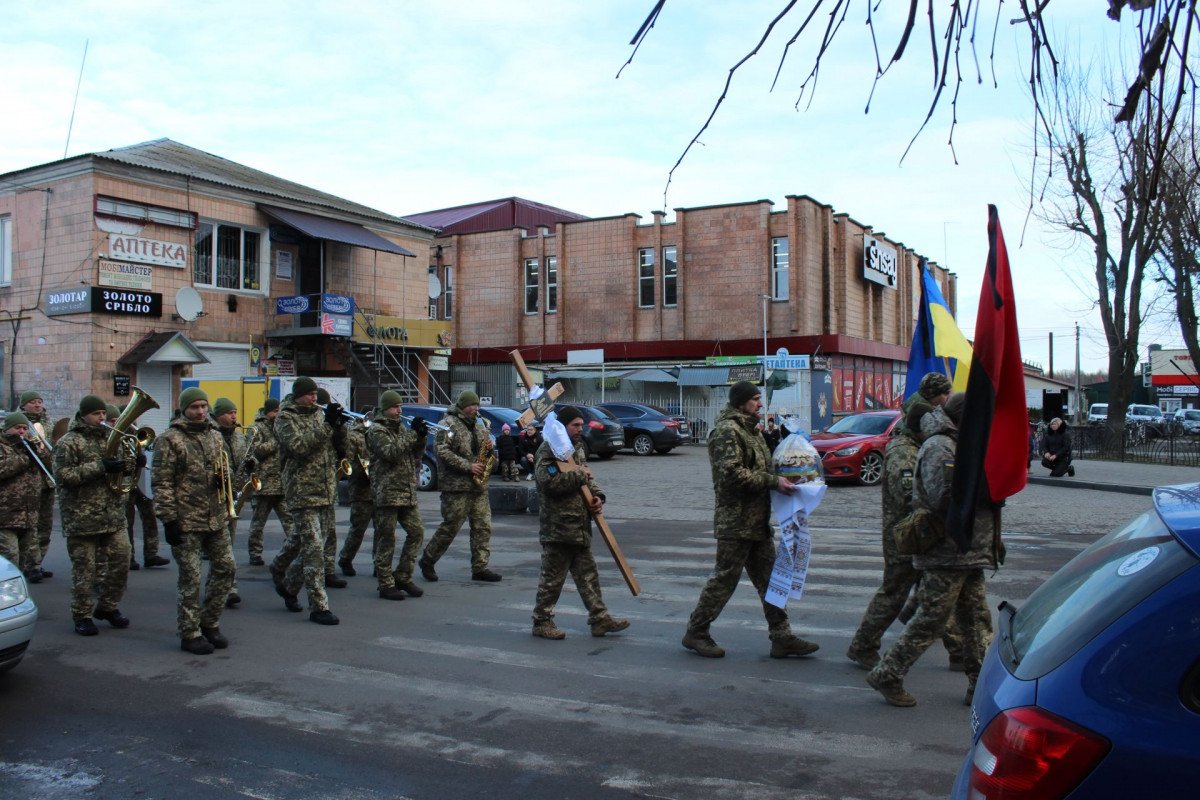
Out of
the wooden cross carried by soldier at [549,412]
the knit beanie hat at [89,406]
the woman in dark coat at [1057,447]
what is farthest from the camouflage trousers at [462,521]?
the woman in dark coat at [1057,447]

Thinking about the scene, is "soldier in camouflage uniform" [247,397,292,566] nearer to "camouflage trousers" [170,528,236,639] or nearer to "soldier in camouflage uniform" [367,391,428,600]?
"soldier in camouflage uniform" [367,391,428,600]

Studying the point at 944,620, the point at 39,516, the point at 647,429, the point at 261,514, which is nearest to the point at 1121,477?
the point at 647,429

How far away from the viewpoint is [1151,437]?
2558 cm

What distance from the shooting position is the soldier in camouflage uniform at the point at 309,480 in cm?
757

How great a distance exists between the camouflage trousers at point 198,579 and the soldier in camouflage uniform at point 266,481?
2.05m

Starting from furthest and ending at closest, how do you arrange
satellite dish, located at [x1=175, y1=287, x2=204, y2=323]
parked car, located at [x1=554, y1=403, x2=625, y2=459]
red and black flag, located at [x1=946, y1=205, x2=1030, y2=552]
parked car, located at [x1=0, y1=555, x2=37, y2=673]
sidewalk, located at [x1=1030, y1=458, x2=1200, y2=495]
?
parked car, located at [x1=554, y1=403, x2=625, y2=459] → satellite dish, located at [x1=175, y1=287, x2=204, y2=323] → sidewalk, located at [x1=1030, y1=458, x2=1200, y2=495] → parked car, located at [x1=0, y1=555, x2=37, y2=673] → red and black flag, located at [x1=946, y1=205, x2=1030, y2=552]

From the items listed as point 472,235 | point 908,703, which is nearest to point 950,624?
point 908,703

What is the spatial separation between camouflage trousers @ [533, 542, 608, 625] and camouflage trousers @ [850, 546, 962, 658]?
1.96 m

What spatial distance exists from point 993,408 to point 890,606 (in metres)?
2.39

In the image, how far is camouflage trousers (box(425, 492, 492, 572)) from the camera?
925 centimetres

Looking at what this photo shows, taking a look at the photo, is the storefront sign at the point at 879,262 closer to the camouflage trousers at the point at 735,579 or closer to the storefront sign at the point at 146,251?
the storefront sign at the point at 146,251

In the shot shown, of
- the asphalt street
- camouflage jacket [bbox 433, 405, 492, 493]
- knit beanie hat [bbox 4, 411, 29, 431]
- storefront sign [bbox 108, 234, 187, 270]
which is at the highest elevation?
storefront sign [bbox 108, 234, 187, 270]

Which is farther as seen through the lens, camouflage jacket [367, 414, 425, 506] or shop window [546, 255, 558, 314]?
shop window [546, 255, 558, 314]

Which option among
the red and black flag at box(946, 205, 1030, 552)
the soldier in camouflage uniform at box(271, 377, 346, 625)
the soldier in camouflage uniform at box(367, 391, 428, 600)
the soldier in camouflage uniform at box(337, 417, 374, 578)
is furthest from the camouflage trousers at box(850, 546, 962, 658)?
the soldier in camouflage uniform at box(337, 417, 374, 578)
